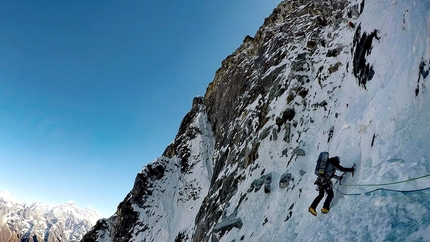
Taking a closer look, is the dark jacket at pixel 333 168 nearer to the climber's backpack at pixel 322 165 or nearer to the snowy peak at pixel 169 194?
the climber's backpack at pixel 322 165

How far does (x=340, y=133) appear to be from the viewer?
11.8m

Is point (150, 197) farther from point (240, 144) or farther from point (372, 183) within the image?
point (372, 183)

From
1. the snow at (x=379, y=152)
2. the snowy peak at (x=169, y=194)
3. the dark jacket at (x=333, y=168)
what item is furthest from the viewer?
the snowy peak at (x=169, y=194)

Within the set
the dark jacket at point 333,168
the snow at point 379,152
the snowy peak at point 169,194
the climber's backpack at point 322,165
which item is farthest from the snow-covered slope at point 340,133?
the snowy peak at point 169,194

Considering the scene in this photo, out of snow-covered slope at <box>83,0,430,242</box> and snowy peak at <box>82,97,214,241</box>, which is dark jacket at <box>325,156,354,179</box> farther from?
snowy peak at <box>82,97,214,241</box>

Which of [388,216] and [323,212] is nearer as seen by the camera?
[388,216]

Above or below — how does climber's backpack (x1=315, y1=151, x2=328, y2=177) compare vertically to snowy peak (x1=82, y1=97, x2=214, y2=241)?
below

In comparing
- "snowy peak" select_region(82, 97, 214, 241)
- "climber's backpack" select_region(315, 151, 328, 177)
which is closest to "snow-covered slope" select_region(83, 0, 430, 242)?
"climber's backpack" select_region(315, 151, 328, 177)

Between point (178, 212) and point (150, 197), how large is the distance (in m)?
7.77

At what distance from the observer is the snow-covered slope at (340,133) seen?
6.40 metres

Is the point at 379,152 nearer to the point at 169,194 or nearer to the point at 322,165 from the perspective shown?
the point at 322,165

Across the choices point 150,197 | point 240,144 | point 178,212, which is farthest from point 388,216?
point 150,197

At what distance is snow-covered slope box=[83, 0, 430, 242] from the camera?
6402mm

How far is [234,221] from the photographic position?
1609cm
